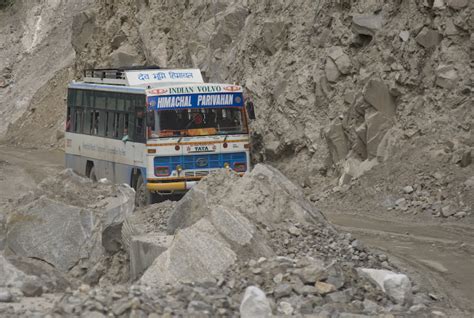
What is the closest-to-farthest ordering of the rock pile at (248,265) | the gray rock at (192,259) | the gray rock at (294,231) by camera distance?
1. the rock pile at (248,265)
2. the gray rock at (192,259)
3. the gray rock at (294,231)

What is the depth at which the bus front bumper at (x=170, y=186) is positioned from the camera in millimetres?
23734

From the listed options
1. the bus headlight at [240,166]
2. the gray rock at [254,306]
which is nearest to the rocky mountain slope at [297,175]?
the gray rock at [254,306]

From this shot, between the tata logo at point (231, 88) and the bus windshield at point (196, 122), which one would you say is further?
the tata logo at point (231, 88)

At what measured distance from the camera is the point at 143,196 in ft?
78.9

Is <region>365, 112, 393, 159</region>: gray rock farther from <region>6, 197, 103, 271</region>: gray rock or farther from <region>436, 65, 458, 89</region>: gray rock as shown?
<region>6, 197, 103, 271</region>: gray rock

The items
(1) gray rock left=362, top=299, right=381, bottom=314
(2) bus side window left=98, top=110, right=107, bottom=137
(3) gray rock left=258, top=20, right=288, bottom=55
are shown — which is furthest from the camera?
(3) gray rock left=258, top=20, right=288, bottom=55

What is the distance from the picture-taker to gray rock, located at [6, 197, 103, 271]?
17641mm

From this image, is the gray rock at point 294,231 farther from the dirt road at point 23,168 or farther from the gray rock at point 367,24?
the dirt road at point 23,168

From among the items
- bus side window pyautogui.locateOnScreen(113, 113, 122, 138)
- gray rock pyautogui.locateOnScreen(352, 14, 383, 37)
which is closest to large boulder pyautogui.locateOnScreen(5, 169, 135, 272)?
bus side window pyautogui.locateOnScreen(113, 113, 122, 138)

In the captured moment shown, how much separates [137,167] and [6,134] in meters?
30.5

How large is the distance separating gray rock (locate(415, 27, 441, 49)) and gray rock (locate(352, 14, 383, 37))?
1777 millimetres

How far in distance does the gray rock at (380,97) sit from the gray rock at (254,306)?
13.3 meters

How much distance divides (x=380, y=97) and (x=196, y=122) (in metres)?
4.39

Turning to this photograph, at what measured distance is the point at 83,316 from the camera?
440 inches
